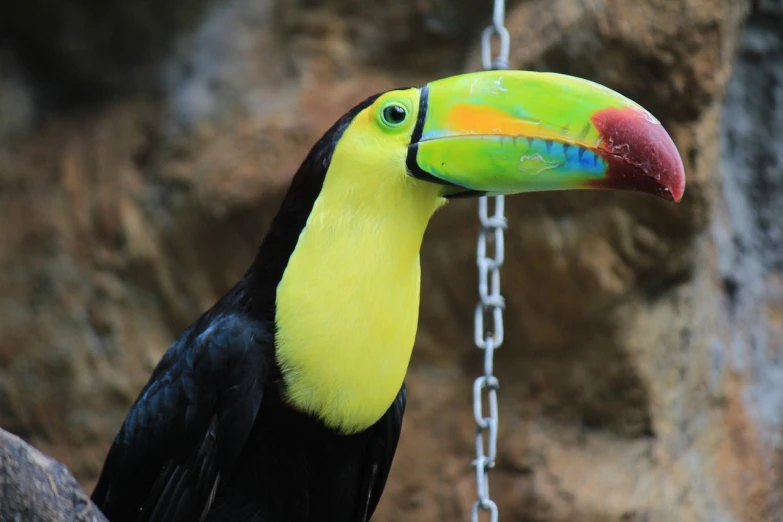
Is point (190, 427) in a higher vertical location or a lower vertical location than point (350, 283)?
lower

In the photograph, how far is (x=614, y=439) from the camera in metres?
3.24

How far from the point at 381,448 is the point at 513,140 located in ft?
2.54

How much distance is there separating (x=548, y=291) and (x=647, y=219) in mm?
376

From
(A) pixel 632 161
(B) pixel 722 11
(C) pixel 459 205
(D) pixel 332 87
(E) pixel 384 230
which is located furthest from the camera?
(D) pixel 332 87

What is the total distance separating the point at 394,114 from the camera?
1.99m

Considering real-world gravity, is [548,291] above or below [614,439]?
above

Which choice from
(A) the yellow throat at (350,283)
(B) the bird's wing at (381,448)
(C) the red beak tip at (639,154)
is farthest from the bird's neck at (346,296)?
(C) the red beak tip at (639,154)

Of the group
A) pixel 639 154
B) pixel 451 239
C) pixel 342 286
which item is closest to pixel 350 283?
pixel 342 286

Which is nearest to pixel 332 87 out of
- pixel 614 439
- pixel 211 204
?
pixel 211 204

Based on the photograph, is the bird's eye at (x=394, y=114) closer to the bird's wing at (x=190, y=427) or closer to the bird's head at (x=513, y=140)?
the bird's head at (x=513, y=140)

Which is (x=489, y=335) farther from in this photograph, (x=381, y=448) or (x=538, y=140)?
(x=538, y=140)

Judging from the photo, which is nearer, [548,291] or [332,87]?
[548,291]

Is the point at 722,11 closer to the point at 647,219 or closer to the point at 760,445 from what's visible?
the point at 647,219

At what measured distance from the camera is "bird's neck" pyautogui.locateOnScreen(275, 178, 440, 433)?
1977 mm
